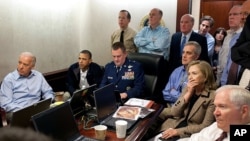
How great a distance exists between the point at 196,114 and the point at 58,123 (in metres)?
1.14

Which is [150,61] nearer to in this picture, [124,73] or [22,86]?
[124,73]

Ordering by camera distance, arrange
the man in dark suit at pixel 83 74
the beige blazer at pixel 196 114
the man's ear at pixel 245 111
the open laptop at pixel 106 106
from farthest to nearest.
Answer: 1. the man in dark suit at pixel 83 74
2. the beige blazer at pixel 196 114
3. the open laptop at pixel 106 106
4. the man's ear at pixel 245 111

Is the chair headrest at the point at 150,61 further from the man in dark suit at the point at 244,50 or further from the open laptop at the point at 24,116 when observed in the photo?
the open laptop at the point at 24,116

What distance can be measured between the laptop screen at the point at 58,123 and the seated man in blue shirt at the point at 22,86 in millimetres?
1209

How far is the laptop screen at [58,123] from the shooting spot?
1404 mm

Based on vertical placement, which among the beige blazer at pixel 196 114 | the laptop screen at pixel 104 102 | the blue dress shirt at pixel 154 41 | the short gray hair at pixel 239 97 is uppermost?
the blue dress shirt at pixel 154 41

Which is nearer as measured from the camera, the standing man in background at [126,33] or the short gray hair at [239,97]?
the short gray hair at [239,97]

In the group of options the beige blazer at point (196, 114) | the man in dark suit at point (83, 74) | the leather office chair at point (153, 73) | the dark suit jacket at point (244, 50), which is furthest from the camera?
the man in dark suit at point (83, 74)

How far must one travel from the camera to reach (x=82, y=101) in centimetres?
211

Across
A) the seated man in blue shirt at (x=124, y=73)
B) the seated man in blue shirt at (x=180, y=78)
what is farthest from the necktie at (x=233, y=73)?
the seated man in blue shirt at (x=124, y=73)

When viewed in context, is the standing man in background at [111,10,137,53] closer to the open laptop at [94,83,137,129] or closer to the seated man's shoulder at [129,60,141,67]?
the seated man's shoulder at [129,60,141,67]

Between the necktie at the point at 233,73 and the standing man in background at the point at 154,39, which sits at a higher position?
the standing man in background at the point at 154,39

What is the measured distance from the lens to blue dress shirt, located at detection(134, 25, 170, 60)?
3.88 meters

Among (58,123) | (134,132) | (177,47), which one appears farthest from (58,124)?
(177,47)
